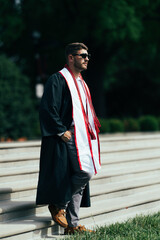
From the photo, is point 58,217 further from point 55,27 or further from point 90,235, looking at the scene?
point 55,27

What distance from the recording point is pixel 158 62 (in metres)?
21.1

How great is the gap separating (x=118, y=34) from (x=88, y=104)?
11028 mm

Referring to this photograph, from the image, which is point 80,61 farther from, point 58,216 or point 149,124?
point 149,124

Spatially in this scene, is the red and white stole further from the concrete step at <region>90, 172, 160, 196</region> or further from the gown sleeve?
the concrete step at <region>90, 172, 160, 196</region>

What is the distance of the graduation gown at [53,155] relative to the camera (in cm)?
451

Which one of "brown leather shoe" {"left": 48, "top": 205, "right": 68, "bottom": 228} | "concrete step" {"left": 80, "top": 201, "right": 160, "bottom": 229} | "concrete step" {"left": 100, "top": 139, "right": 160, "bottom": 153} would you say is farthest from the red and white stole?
"concrete step" {"left": 100, "top": 139, "right": 160, "bottom": 153}

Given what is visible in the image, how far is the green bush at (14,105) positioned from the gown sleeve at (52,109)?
553 cm

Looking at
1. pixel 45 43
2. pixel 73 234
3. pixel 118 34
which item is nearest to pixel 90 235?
pixel 73 234

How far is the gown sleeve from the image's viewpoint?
14.8ft

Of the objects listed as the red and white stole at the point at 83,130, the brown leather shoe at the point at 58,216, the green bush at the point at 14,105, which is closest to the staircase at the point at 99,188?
the brown leather shoe at the point at 58,216

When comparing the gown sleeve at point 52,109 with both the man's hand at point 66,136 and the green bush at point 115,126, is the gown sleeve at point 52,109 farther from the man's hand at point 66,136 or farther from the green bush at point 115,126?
the green bush at point 115,126

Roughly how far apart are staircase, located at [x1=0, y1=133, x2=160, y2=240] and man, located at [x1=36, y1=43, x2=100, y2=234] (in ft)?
1.36

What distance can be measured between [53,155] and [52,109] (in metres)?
0.48

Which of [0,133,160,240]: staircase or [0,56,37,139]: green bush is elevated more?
Answer: [0,56,37,139]: green bush
